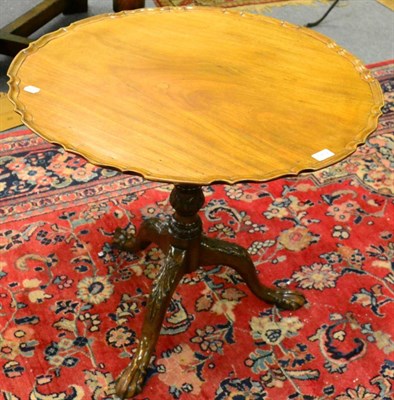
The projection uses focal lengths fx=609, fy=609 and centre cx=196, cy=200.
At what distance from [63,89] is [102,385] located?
2.22 feet

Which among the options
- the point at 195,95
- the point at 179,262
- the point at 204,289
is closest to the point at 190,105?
the point at 195,95

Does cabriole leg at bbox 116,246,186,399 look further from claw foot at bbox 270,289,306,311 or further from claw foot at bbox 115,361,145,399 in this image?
claw foot at bbox 270,289,306,311

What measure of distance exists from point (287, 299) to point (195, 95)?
2.09 feet

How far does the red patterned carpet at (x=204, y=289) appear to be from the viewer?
1436mm

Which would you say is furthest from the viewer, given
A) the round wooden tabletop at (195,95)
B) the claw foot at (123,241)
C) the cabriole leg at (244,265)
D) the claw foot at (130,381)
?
the claw foot at (123,241)

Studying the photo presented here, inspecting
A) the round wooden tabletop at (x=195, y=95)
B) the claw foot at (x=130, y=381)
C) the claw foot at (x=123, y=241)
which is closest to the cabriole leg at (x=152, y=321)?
the claw foot at (x=130, y=381)

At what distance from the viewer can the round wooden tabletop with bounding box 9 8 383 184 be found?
110 centimetres

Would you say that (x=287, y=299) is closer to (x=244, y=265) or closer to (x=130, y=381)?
(x=244, y=265)

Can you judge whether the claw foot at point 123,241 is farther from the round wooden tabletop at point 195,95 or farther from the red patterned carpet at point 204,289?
the round wooden tabletop at point 195,95

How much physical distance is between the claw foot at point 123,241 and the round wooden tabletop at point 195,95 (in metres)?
0.57

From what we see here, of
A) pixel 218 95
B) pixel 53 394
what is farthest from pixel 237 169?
pixel 53 394

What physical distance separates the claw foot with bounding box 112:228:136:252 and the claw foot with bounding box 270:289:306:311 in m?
0.42

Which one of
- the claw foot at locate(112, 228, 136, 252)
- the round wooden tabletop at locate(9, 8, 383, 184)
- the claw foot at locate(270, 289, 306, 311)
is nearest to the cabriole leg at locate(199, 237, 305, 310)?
the claw foot at locate(270, 289, 306, 311)

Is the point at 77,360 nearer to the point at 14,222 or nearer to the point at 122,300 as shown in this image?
the point at 122,300
